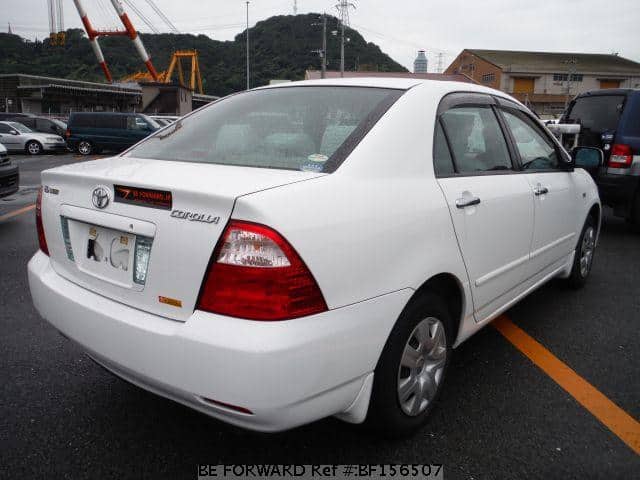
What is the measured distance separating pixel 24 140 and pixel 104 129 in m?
3.11

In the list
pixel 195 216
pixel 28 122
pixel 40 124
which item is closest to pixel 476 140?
pixel 195 216

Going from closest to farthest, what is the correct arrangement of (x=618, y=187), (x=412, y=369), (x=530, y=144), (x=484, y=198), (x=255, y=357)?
1. (x=255, y=357)
2. (x=412, y=369)
3. (x=484, y=198)
4. (x=530, y=144)
5. (x=618, y=187)

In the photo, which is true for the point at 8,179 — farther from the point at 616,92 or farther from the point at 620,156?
the point at 616,92

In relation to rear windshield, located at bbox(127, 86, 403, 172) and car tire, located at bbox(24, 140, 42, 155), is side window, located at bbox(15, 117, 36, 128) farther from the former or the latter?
rear windshield, located at bbox(127, 86, 403, 172)

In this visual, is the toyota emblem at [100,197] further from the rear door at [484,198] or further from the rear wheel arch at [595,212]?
the rear wheel arch at [595,212]

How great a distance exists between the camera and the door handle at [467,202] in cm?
223

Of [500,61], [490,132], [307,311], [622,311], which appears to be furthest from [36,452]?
[500,61]

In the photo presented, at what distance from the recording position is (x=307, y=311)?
1.60 metres

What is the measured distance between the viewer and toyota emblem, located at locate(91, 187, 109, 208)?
6.24ft

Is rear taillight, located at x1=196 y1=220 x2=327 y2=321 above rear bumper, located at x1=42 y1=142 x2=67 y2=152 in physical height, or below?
above

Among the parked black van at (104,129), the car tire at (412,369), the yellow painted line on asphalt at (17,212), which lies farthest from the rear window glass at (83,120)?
the car tire at (412,369)

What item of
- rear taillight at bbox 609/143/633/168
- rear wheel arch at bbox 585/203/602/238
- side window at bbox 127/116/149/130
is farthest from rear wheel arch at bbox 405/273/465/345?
side window at bbox 127/116/149/130

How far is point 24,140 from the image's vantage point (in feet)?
64.9

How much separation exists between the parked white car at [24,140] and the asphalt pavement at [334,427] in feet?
64.0
